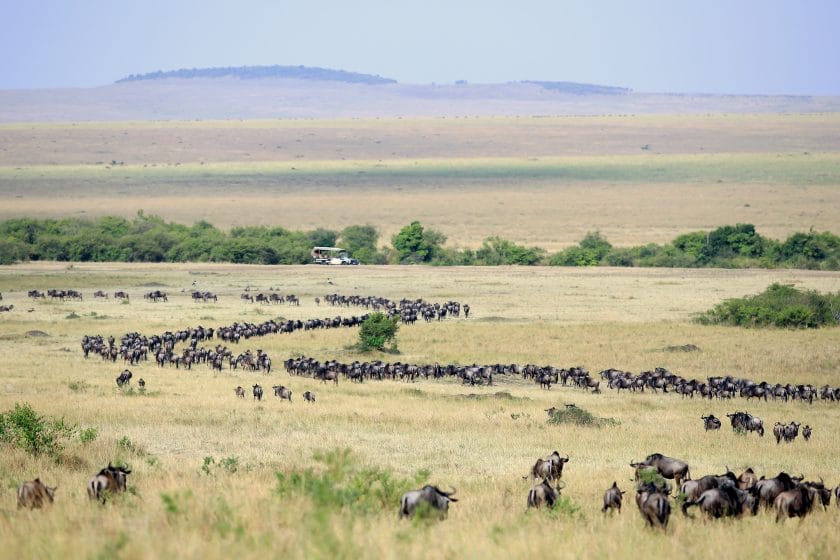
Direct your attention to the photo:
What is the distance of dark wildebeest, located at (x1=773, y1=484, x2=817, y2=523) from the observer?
12.5m

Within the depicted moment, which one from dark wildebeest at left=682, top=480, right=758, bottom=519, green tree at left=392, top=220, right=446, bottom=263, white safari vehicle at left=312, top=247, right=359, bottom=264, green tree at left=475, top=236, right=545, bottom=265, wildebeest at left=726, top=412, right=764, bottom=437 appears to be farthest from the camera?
green tree at left=392, top=220, right=446, bottom=263

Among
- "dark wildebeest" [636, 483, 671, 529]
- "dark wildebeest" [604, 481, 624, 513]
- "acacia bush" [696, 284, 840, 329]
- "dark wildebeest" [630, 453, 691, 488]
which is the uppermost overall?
"dark wildebeest" [636, 483, 671, 529]

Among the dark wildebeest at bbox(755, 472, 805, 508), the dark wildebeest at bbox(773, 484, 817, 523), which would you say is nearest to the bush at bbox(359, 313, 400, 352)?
the dark wildebeest at bbox(755, 472, 805, 508)

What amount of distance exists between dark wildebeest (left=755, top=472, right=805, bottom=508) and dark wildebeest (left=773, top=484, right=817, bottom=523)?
37 cm

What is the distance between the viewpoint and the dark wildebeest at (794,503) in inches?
492

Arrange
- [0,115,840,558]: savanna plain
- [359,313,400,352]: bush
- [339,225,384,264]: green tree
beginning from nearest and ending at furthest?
[0,115,840,558]: savanna plain → [359,313,400,352]: bush → [339,225,384,264]: green tree

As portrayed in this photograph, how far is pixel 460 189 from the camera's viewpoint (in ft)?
509

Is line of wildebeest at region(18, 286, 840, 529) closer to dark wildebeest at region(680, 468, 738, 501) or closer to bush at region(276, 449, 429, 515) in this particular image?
dark wildebeest at region(680, 468, 738, 501)

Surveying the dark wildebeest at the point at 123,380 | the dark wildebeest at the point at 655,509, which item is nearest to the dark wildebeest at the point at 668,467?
the dark wildebeest at the point at 655,509

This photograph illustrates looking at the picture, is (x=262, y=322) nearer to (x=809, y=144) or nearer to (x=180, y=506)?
(x=180, y=506)

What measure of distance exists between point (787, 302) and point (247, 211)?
305ft

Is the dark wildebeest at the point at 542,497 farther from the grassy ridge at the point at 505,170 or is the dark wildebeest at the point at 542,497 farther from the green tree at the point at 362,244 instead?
the grassy ridge at the point at 505,170

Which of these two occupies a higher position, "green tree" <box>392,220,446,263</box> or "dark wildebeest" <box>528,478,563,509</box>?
"dark wildebeest" <box>528,478,563,509</box>

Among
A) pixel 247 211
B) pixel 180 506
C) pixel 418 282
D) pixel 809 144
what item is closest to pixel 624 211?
pixel 247 211
